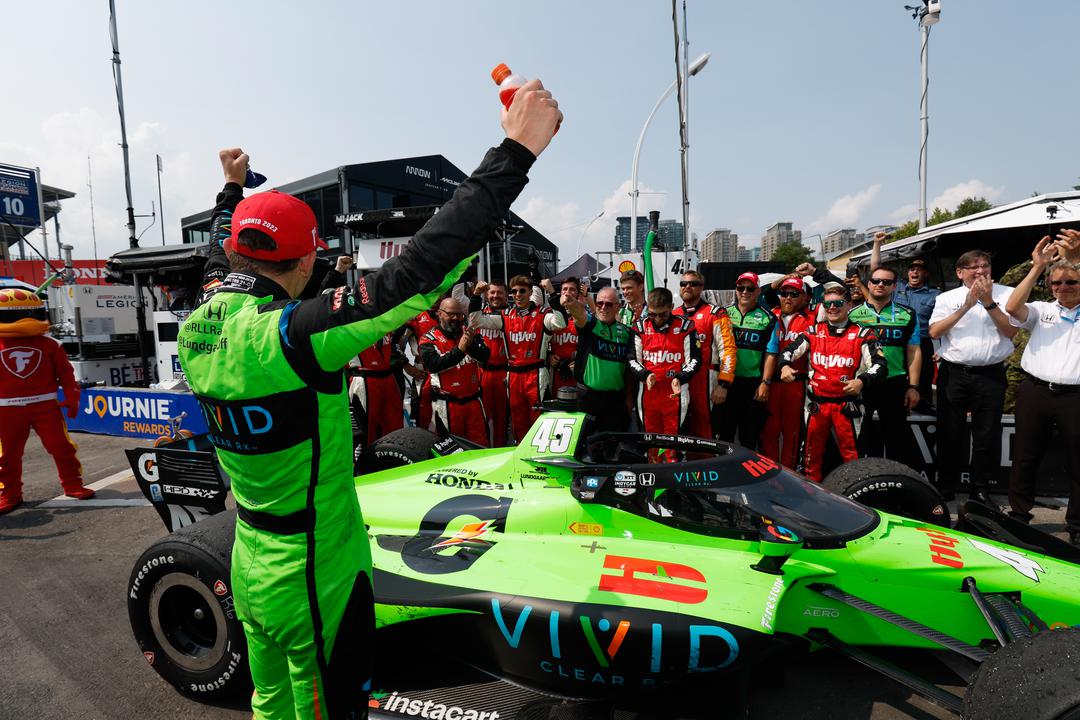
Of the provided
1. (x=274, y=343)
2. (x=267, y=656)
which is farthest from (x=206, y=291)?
(x=267, y=656)

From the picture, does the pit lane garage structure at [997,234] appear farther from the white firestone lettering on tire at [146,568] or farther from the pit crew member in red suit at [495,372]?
the white firestone lettering on tire at [146,568]

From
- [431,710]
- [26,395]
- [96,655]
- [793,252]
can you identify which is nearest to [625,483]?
[431,710]

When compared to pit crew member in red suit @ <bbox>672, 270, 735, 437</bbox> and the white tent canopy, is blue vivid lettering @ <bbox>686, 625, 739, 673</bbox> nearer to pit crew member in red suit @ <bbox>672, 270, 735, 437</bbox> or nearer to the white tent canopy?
pit crew member in red suit @ <bbox>672, 270, 735, 437</bbox>

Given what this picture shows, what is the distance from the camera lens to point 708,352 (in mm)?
5492

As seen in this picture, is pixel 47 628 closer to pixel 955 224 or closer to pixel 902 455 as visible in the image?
pixel 902 455

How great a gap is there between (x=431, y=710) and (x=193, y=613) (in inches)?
47.7

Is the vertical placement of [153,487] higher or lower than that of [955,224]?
lower

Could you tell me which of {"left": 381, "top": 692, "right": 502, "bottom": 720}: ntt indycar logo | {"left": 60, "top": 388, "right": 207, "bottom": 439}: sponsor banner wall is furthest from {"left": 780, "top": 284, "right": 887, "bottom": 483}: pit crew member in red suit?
{"left": 60, "top": 388, "right": 207, "bottom": 439}: sponsor banner wall

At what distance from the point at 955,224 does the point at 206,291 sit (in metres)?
10.00

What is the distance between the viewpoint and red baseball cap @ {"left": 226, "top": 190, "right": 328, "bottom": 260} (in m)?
1.43

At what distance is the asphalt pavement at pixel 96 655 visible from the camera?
2.49 meters

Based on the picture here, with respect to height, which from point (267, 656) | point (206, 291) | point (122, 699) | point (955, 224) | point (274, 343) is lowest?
point (122, 699)

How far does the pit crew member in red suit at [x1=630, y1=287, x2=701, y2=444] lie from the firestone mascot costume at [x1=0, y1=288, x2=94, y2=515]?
5094 millimetres

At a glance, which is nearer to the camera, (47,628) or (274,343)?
(274,343)
